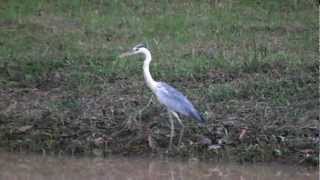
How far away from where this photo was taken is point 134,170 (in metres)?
10.4

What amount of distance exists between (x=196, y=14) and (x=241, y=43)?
95.5 inches

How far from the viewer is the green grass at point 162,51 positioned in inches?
488

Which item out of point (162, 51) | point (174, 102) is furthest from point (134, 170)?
point (162, 51)

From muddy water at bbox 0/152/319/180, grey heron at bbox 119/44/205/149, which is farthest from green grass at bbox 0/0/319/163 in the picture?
muddy water at bbox 0/152/319/180

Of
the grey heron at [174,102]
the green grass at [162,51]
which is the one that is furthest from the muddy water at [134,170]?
the green grass at [162,51]

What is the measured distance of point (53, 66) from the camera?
14.0 meters

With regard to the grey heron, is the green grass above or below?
above

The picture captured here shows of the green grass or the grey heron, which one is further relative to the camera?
the green grass

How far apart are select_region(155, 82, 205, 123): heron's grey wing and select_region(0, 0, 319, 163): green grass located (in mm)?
535

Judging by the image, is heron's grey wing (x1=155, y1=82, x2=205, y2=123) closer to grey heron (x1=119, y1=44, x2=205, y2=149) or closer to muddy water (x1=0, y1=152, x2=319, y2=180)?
grey heron (x1=119, y1=44, x2=205, y2=149)

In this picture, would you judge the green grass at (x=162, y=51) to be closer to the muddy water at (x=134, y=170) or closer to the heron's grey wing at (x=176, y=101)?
the heron's grey wing at (x=176, y=101)

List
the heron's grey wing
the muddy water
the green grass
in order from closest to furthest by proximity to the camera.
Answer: the muddy water → the heron's grey wing → the green grass

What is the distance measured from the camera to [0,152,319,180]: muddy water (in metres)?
10.1

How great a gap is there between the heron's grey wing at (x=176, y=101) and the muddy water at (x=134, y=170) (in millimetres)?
593
